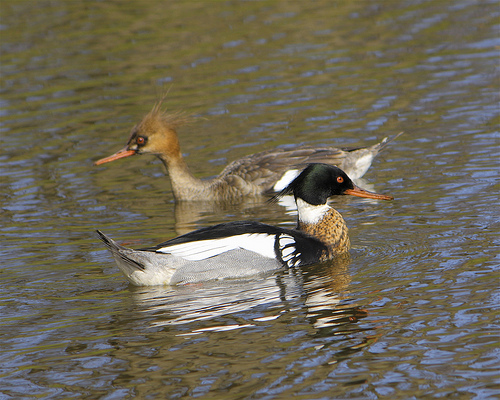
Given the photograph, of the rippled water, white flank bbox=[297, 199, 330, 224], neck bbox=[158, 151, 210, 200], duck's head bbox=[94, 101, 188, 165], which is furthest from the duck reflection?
duck's head bbox=[94, 101, 188, 165]

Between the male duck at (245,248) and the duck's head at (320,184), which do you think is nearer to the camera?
the male duck at (245,248)

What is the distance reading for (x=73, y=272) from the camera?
8062 millimetres

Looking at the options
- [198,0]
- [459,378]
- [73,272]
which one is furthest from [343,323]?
[198,0]

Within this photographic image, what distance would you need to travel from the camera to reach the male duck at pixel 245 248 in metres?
7.63

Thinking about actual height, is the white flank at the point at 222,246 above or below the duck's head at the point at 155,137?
below

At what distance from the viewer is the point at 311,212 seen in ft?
27.9

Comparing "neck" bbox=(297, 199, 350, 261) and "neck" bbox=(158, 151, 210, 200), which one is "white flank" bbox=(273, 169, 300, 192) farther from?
"neck" bbox=(297, 199, 350, 261)

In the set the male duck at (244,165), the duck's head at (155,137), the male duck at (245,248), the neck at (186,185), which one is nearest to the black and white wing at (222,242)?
the male duck at (245,248)

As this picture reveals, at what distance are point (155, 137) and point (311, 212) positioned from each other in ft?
11.9

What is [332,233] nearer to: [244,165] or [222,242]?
[222,242]

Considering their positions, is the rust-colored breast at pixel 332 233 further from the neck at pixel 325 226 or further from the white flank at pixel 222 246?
the white flank at pixel 222 246

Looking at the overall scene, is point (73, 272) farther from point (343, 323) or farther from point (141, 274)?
point (343, 323)

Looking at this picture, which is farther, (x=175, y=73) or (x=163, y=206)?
(x=175, y=73)

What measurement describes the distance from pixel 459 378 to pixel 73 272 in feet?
13.7
